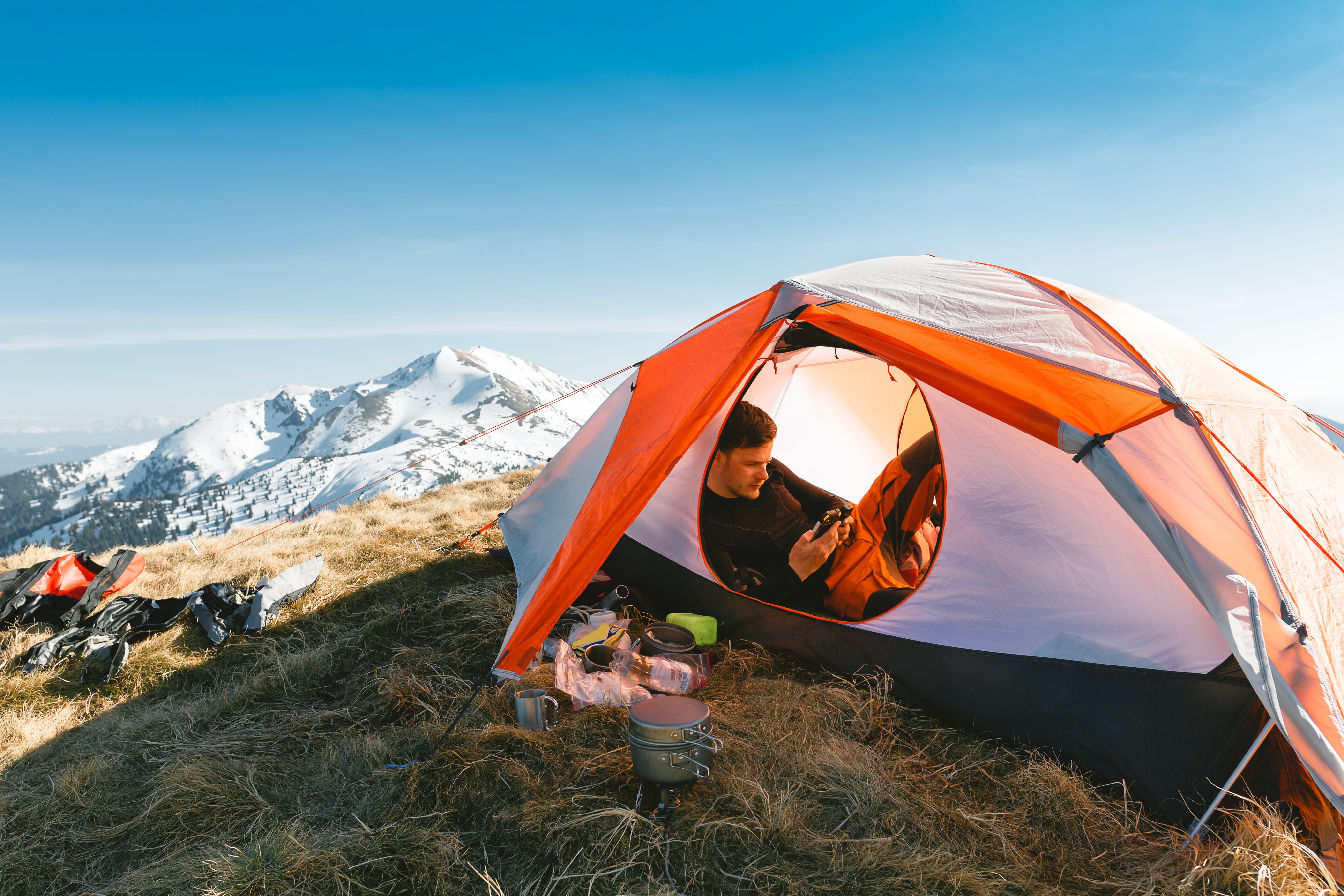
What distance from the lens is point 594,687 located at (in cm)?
378

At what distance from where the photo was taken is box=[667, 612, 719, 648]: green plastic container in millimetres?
4461

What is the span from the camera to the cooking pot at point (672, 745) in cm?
279

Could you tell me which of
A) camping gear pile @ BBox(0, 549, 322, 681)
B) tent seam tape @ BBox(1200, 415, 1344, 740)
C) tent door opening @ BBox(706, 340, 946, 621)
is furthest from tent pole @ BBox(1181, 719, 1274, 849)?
camping gear pile @ BBox(0, 549, 322, 681)

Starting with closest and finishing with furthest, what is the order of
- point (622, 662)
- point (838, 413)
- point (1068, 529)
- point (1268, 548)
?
point (1268, 548)
point (1068, 529)
point (622, 662)
point (838, 413)

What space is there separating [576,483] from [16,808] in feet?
10.3

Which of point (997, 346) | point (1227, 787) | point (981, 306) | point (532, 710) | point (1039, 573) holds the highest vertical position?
point (981, 306)

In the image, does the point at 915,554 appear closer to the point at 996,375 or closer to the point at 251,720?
the point at 996,375

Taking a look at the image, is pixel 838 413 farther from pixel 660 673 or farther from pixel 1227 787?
pixel 1227 787

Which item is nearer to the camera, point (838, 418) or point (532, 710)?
point (532, 710)

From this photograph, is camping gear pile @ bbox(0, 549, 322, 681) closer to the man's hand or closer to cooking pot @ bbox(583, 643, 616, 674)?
cooking pot @ bbox(583, 643, 616, 674)

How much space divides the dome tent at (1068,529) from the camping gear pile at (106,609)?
220 centimetres

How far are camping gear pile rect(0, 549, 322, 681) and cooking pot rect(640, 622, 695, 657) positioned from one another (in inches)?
117

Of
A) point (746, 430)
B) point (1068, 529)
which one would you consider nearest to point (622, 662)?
point (746, 430)

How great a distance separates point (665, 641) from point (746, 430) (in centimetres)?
161
